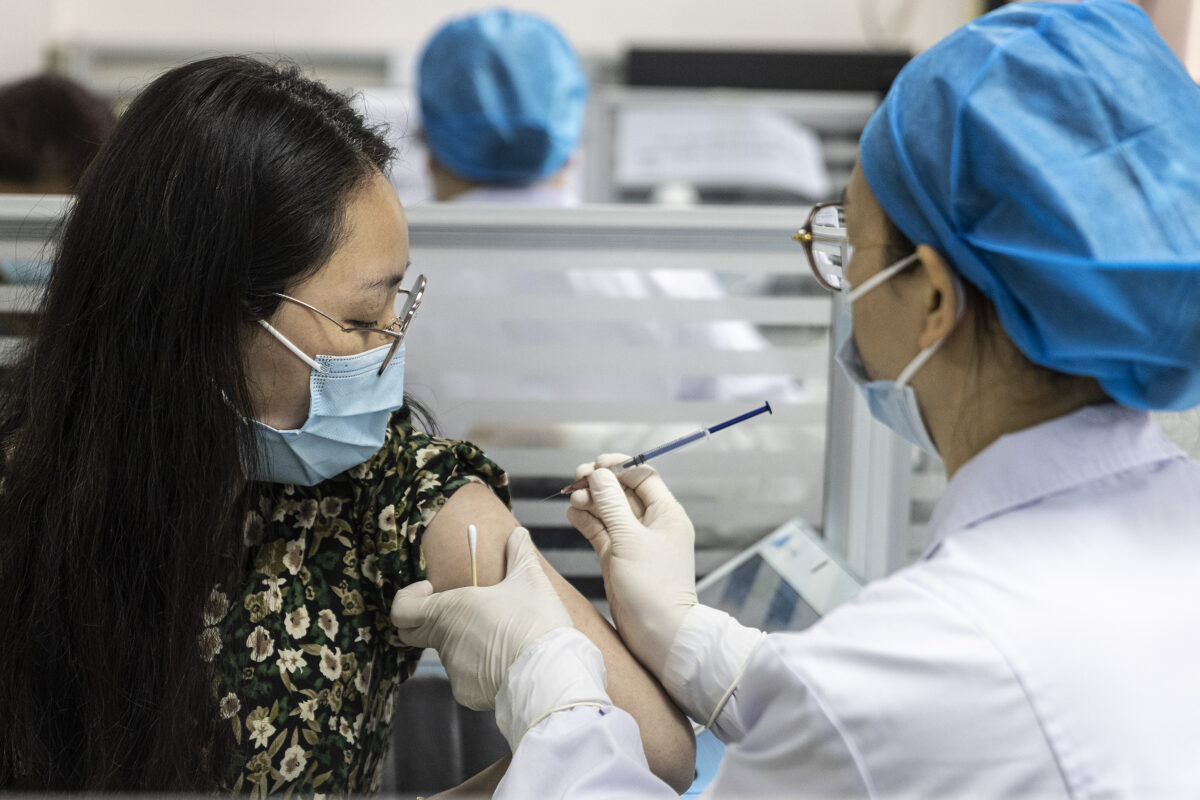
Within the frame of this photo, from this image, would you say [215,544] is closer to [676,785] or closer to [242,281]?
[242,281]

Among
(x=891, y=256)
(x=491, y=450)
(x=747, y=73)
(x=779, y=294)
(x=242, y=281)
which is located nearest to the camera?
(x=891, y=256)

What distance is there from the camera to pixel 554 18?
13.4 ft

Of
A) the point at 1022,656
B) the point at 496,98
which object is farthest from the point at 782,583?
the point at 496,98

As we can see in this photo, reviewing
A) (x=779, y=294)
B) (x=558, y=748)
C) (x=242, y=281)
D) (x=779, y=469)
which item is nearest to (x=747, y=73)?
(x=779, y=294)

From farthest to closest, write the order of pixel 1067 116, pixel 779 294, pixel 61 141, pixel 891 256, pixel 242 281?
pixel 61 141, pixel 779 294, pixel 242 281, pixel 891 256, pixel 1067 116

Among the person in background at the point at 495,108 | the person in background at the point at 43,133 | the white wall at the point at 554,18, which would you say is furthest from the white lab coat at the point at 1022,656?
the white wall at the point at 554,18

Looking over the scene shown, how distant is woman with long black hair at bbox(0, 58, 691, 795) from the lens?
1066 mm

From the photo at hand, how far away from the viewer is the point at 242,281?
1.07 m

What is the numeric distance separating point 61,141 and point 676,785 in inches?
67.0

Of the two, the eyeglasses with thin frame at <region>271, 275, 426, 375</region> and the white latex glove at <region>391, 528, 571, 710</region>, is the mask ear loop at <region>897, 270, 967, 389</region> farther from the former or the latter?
the eyeglasses with thin frame at <region>271, 275, 426, 375</region>

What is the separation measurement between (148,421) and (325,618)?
0.30 meters

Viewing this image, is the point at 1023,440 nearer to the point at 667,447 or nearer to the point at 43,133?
the point at 667,447

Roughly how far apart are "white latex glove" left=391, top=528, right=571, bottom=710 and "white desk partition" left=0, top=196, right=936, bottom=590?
42cm

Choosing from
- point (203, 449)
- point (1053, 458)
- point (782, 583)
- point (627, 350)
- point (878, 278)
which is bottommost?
point (782, 583)
